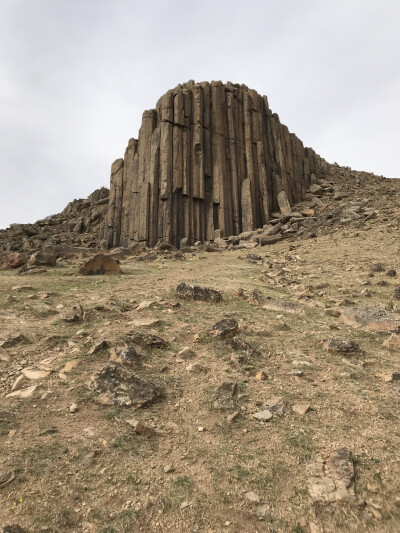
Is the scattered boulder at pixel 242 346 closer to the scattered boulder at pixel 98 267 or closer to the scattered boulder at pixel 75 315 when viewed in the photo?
the scattered boulder at pixel 75 315

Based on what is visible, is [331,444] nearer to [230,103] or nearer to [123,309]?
[123,309]

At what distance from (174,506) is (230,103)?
93.0 feet

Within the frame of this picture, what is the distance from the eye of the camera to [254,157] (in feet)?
88.8

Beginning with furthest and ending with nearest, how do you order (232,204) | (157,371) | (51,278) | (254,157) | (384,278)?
(254,157), (232,204), (51,278), (384,278), (157,371)

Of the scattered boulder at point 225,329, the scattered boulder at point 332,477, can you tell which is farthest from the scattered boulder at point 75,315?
the scattered boulder at point 332,477

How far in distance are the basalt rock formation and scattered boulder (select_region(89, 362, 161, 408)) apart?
18.9 m

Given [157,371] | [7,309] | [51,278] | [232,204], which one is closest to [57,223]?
[232,204]

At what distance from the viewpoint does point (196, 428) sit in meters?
3.71

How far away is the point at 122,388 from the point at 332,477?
95.7 inches

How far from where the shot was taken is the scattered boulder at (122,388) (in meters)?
4.01

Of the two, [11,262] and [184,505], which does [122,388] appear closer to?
[184,505]

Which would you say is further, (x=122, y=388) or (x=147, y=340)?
(x=147, y=340)

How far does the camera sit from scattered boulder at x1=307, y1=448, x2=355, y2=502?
2775 millimetres

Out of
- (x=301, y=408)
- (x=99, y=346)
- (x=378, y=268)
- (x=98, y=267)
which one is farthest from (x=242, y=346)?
(x=98, y=267)
